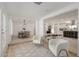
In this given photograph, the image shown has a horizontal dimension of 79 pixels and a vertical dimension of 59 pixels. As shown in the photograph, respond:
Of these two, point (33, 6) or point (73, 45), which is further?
point (73, 45)

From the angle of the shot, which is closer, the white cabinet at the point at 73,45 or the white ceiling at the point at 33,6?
Result: the white ceiling at the point at 33,6

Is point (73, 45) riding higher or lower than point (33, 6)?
lower

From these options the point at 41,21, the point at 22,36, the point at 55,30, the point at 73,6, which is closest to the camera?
the point at 73,6

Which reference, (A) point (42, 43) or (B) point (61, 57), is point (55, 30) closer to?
(A) point (42, 43)

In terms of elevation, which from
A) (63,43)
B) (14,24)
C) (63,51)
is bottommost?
(63,51)

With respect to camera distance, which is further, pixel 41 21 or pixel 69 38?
pixel 41 21

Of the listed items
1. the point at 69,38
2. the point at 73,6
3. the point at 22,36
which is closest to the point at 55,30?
the point at 22,36

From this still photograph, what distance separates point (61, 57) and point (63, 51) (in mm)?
253

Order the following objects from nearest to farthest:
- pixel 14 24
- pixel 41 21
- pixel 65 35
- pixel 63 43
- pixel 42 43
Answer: pixel 63 43 < pixel 65 35 < pixel 42 43 < pixel 41 21 < pixel 14 24

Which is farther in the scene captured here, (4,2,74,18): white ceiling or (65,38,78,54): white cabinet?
(65,38,78,54): white cabinet

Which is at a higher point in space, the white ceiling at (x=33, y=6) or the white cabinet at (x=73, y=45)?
the white ceiling at (x=33, y=6)

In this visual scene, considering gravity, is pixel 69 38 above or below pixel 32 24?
below

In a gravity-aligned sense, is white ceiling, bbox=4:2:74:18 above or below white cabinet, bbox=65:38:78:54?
above

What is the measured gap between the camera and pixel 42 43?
6.66 m
